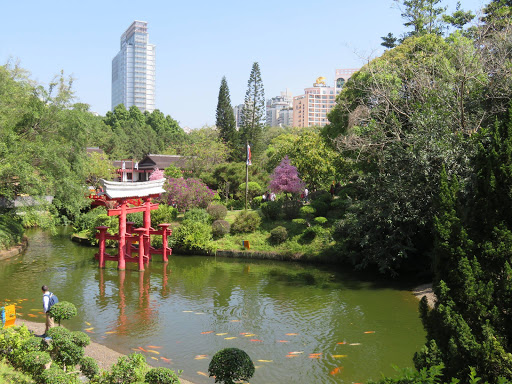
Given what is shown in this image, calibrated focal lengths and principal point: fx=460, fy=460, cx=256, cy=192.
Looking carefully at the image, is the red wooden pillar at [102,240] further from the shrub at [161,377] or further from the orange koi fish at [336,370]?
the shrub at [161,377]

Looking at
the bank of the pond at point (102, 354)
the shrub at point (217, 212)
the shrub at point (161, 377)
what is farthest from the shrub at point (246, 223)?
the shrub at point (161, 377)

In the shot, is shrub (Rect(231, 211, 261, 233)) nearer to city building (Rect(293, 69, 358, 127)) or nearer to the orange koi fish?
the orange koi fish

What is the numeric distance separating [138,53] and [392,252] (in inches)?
5932

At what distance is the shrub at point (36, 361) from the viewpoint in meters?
7.00

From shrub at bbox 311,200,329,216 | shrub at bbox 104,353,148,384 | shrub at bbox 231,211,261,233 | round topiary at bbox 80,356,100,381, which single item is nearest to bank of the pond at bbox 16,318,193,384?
round topiary at bbox 80,356,100,381

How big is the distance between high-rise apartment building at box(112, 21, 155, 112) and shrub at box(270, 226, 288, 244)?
138910mm

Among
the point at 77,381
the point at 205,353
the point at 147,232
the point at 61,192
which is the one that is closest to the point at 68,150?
the point at 61,192

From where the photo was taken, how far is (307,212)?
24.7m

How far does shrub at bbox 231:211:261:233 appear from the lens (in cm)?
2506

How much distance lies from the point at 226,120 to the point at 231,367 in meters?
45.6

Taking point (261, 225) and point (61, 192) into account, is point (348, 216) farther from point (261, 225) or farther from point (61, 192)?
point (61, 192)

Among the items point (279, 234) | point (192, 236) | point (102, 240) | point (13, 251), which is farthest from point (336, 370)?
point (13, 251)

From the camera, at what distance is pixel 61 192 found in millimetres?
20922

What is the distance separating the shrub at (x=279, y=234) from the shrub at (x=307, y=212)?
162 cm
